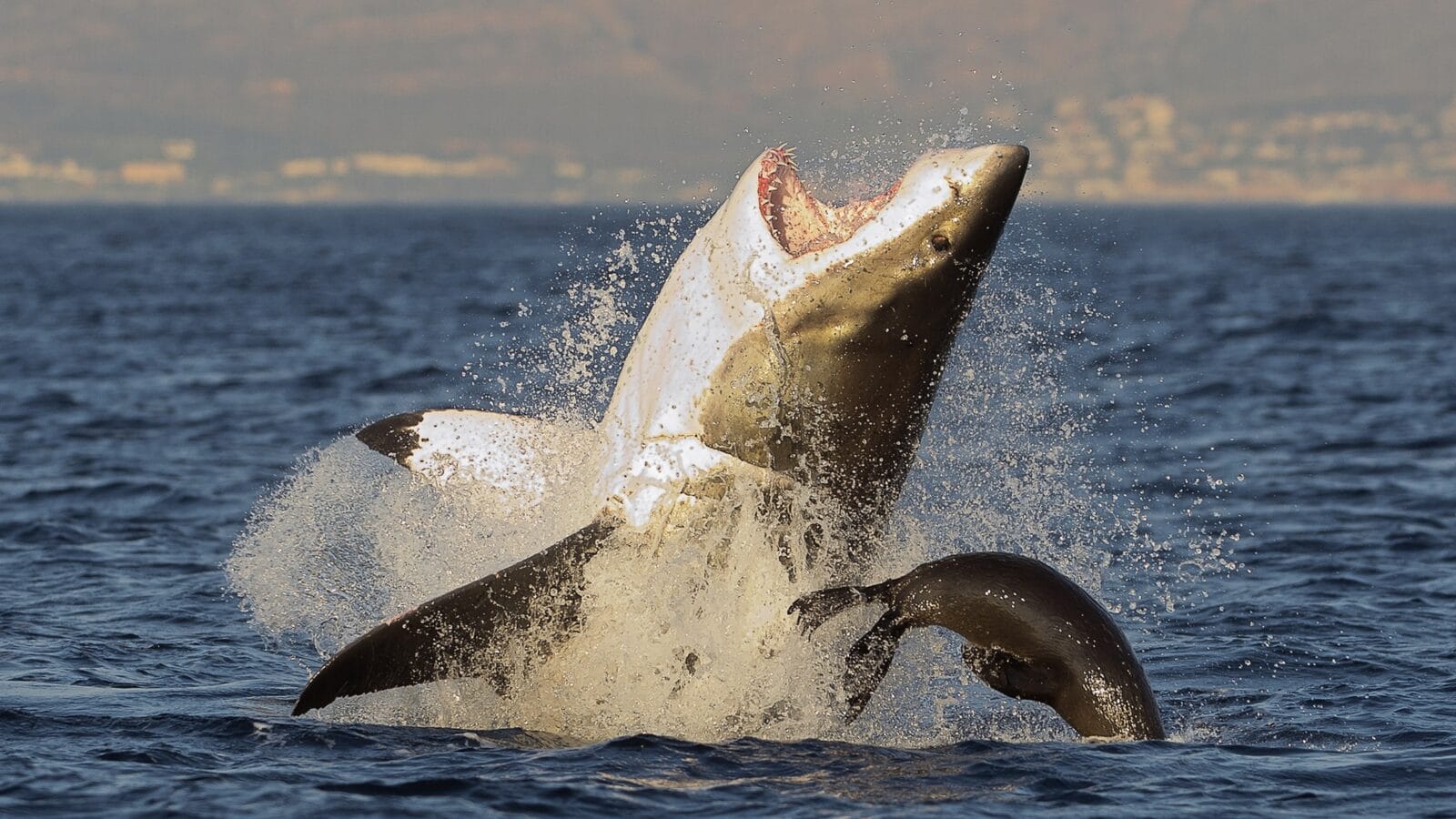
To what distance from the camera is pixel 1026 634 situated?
937cm

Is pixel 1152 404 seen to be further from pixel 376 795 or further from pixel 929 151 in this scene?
pixel 376 795

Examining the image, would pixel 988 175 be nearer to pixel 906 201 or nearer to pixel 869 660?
pixel 906 201

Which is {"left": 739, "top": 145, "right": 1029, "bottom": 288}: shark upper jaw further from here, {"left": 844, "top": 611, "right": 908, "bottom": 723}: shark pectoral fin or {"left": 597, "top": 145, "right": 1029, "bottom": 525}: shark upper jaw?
{"left": 844, "top": 611, "right": 908, "bottom": 723}: shark pectoral fin

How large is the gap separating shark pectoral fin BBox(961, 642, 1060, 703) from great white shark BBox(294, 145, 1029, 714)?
95 cm

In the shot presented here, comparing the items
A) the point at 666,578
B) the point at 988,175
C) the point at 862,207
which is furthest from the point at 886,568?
the point at 988,175

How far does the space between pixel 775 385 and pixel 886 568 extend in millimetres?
1492

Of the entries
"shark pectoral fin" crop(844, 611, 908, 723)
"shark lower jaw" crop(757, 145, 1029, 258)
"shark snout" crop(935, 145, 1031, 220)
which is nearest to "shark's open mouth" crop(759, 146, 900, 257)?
"shark lower jaw" crop(757, 145, 1029, 258)

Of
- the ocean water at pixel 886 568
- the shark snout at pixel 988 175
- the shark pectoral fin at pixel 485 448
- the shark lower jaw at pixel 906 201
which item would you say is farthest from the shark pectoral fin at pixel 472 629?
the shark snout at pixel 988 175

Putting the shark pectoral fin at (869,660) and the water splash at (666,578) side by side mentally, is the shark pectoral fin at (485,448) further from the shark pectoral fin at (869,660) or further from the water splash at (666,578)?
the shark pectoral fin at (869,660)

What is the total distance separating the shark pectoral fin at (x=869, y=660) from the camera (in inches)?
376

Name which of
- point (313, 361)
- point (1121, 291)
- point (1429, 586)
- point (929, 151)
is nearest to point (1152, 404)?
point (1429, 586)

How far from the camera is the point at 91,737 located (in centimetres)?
971

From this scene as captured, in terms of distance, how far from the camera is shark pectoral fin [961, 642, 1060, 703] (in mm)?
9461

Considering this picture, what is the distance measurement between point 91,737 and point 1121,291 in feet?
186
